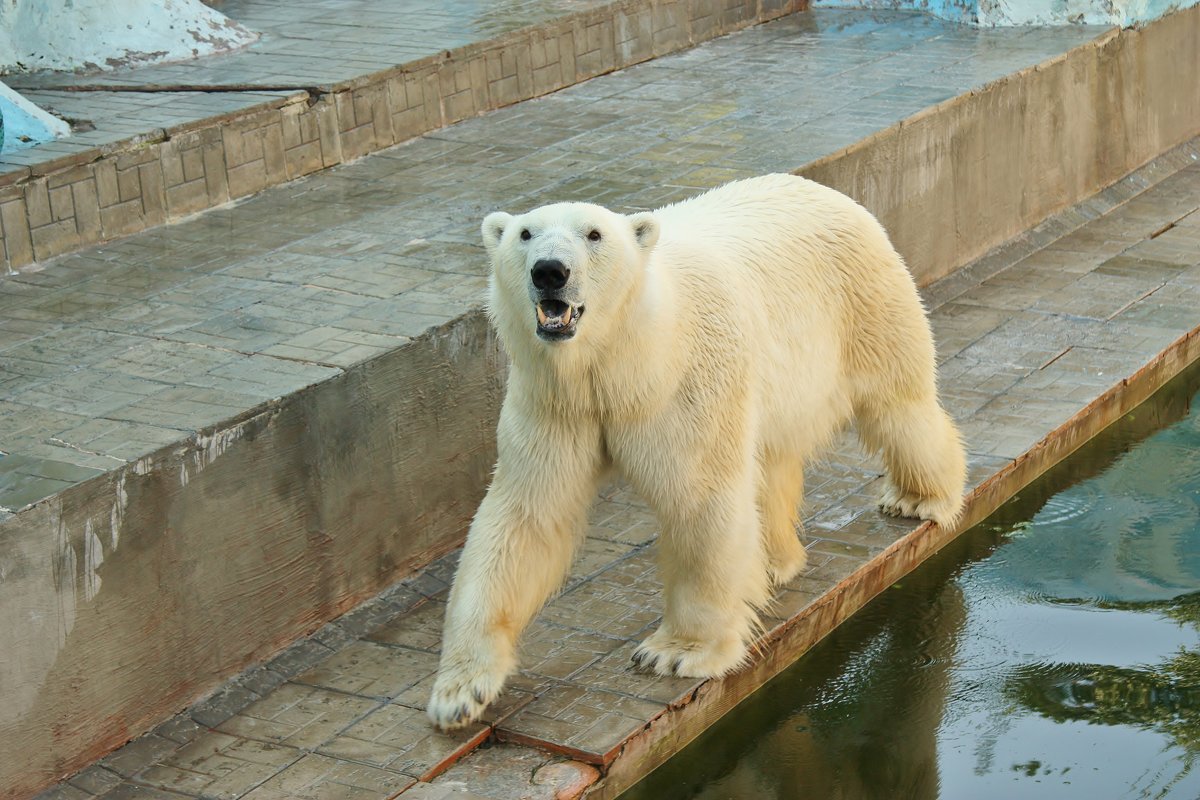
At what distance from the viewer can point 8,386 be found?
15.9 feet

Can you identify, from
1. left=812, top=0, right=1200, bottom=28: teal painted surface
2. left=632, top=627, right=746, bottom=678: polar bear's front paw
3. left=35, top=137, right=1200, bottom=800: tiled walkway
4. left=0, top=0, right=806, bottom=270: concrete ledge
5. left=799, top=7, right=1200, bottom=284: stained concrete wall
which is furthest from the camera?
left=812, top=0, right=1200, bottom=28: teal painted surface

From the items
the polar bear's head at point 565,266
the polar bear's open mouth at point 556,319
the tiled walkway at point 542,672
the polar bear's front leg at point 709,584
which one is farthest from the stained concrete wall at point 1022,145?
the polar bear's open mouth at point 556,319

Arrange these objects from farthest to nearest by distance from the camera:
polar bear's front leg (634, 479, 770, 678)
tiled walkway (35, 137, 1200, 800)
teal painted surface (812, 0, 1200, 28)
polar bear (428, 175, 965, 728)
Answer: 1. teal painted surface (812, 0, 1200, 28)
2. polar bear's front leg (634, 479, 770, 678)
3. tiled walkway (35, 137, 1200, 800)
4. polar bear (428, 175, 965, 728)

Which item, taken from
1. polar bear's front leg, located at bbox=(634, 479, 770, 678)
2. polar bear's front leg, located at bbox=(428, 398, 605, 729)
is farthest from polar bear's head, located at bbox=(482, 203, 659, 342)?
polar bear's front leg, located at bbox=(634, 479, 770, 678)

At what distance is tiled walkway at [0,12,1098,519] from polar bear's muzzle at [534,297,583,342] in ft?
3.77

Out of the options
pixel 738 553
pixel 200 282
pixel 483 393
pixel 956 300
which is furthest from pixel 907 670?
pixel 956 300

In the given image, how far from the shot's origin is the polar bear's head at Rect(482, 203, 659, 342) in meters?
3.82

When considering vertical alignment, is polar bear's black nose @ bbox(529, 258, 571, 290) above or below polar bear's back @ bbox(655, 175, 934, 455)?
above

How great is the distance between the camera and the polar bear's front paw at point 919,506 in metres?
5.45

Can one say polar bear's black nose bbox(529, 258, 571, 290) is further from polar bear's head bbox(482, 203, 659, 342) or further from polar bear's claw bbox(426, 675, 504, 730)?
polar bear's claw bbox(426, 675, 504, 730)

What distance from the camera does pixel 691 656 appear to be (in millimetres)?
4504

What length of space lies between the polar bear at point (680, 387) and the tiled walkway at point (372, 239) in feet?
3.00

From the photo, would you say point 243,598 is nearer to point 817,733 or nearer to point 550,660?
point 550,660

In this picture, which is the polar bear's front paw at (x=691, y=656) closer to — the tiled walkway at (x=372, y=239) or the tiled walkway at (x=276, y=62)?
the tiled walkway at (x=372, y=239)
